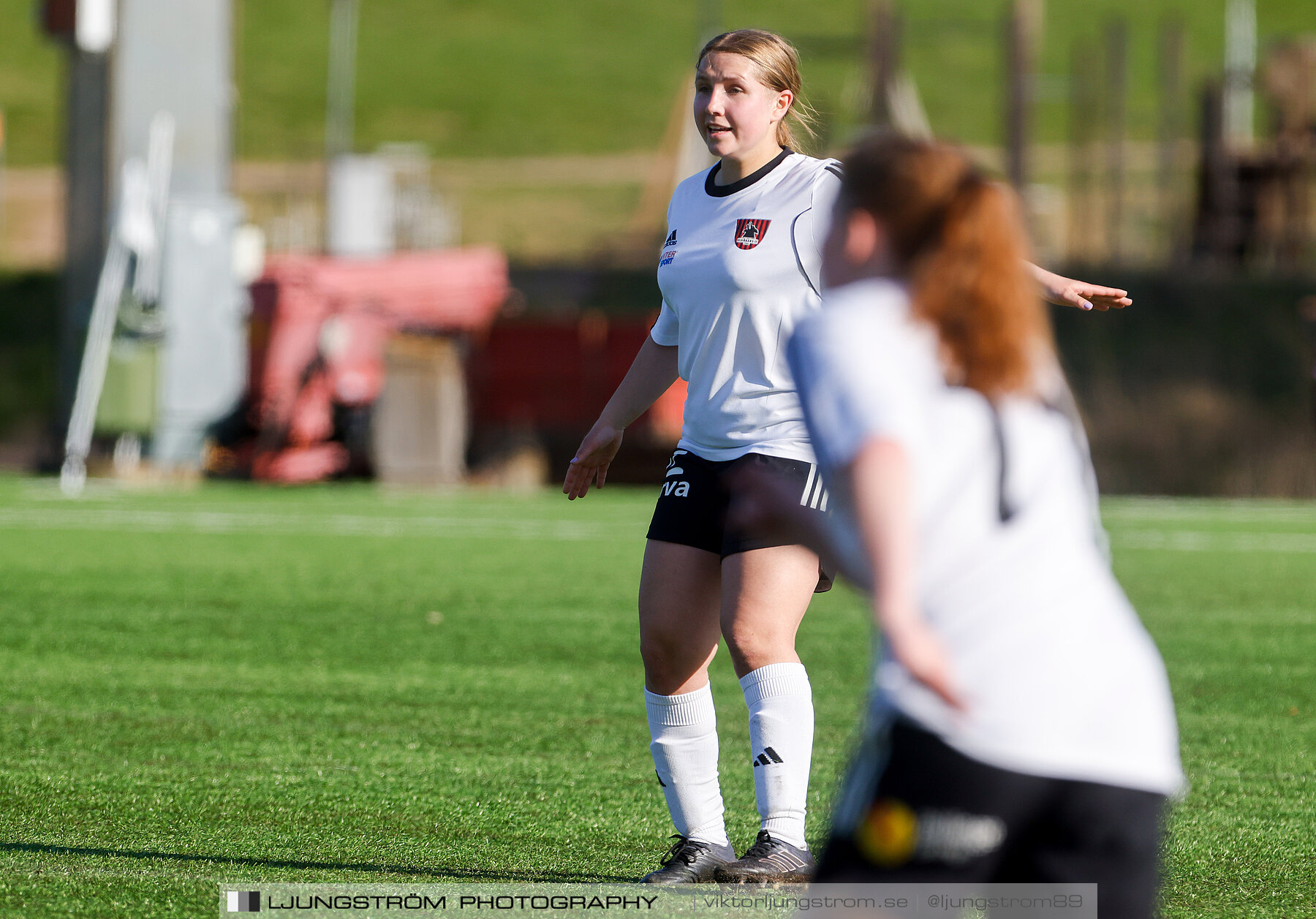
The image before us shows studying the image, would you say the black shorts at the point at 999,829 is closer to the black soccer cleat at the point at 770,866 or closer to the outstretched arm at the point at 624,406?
the black soccer cleat at the point at 770,866

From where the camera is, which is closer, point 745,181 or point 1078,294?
point 1078,294

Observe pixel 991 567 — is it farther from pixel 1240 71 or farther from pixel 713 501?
pixel 1240 71

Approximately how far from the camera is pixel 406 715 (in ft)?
21.6

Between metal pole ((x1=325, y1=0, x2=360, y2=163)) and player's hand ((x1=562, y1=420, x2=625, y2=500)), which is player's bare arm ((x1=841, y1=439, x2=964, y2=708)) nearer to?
player's hand ((x1=562, y1=420, x2=625, y2=500))

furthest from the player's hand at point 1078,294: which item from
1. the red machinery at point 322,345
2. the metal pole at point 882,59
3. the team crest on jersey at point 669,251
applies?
the metal pole at point 882,59

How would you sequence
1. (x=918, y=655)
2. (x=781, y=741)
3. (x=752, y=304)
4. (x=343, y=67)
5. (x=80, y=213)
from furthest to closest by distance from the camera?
(x=343, y=67)
(x=80, y=213)
(x=781, y=741)
(x=752, y=304)
(x=918, y=655)

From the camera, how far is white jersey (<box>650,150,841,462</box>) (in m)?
4.02

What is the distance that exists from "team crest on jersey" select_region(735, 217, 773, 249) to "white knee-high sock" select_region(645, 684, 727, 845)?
106 cm

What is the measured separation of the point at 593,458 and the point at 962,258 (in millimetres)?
2130

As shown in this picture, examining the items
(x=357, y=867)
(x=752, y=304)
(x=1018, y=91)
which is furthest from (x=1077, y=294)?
(x=1018, y=91)

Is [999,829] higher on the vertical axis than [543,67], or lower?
lower

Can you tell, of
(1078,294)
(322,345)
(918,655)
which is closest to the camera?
(918,655)

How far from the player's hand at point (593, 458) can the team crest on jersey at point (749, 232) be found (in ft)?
1.79

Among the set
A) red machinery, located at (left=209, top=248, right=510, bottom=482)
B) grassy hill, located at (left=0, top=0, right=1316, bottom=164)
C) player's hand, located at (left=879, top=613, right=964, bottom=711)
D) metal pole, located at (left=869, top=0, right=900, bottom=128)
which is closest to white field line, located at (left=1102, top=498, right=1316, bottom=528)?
red machinery, located at (left=209, top=248, right=510, bottom=482)
